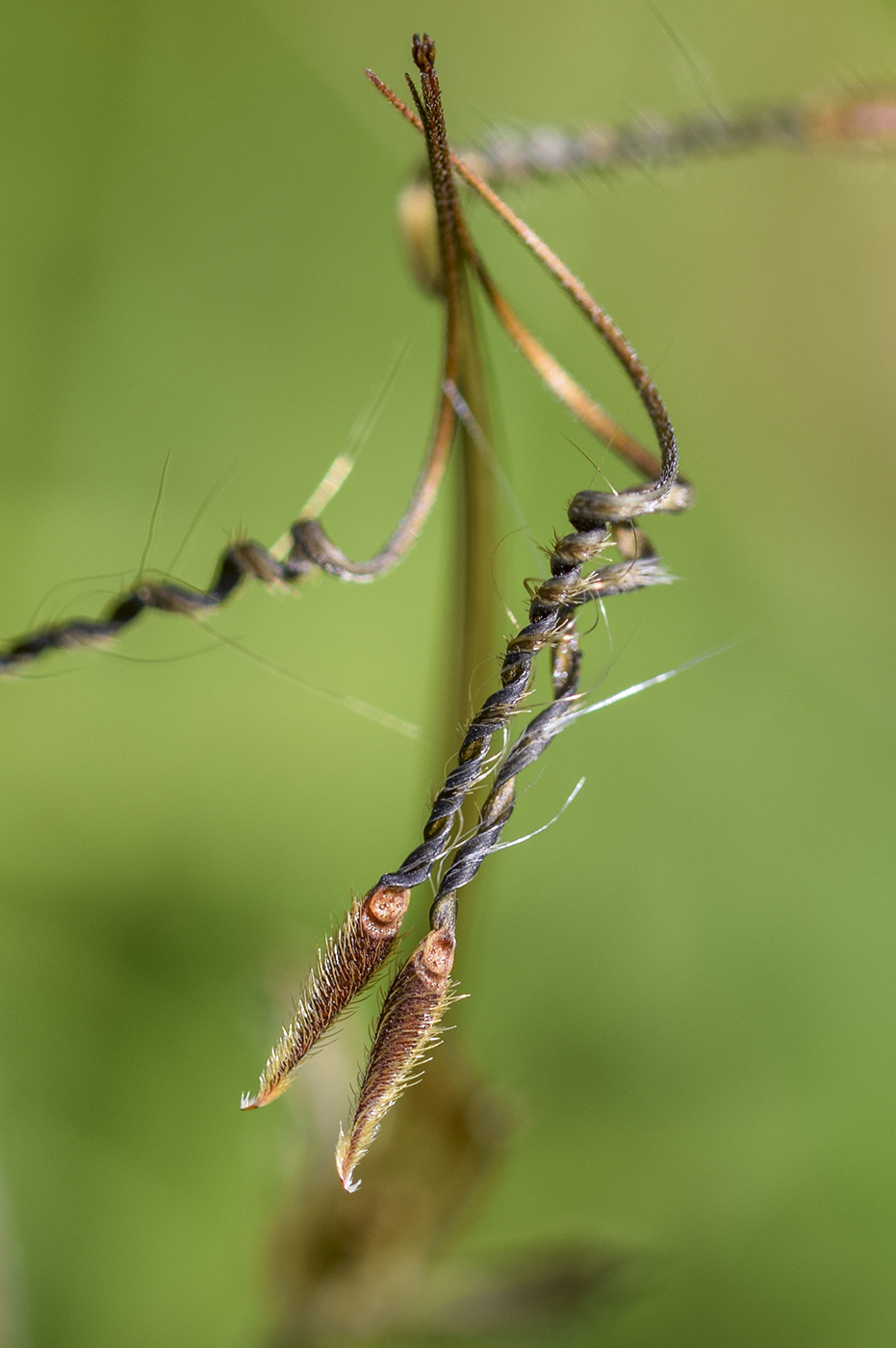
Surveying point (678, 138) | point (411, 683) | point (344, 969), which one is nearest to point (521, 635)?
point (344, 969)

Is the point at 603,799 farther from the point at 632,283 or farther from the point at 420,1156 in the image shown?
the point at 632,283

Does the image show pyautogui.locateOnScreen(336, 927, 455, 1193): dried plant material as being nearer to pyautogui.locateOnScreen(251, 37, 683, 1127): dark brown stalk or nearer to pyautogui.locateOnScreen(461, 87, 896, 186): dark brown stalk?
pyautogui.locateOnScreen(251, 37, 683, 1127): dark brown stalk

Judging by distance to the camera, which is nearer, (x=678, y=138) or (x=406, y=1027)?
(x=406, y=1027)

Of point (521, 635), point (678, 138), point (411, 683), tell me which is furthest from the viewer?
point (411, 683)

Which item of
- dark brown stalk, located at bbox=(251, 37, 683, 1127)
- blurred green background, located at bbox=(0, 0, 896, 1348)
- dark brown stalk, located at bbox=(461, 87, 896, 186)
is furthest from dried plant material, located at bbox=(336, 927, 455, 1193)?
dark brown stalk, located at bbox=(461, 87, 896, 186)

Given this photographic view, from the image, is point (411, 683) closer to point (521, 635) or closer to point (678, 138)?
point (678, 138)

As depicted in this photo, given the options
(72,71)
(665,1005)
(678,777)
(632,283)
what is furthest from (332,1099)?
(72,71)

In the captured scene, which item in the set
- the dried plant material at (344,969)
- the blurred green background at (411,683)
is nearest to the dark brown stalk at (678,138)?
the blurred green background at (411,683)
